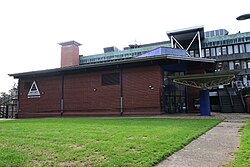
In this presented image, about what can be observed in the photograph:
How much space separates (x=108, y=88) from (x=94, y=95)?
1.83 meters

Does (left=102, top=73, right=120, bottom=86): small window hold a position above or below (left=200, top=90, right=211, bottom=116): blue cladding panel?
above

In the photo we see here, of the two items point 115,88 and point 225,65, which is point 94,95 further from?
point 225,65

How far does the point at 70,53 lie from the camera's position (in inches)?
1991

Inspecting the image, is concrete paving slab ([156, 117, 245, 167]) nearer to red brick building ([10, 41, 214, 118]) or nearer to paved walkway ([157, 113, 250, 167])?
paved walkway ([157, 113, 250, 167])

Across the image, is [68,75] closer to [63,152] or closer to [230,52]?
[63,152]

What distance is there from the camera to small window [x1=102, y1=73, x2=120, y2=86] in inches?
928

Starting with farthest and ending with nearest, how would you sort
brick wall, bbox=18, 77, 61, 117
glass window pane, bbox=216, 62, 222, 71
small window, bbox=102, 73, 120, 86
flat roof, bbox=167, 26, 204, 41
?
1. glass window pane, bbox=216, 62, 222, 71
2. flat roof, bbox=167, 26, 204, 41
3. brick wall, bbox=18, 77, 61, 117
4. small window, bbox=102, 73, 120, 86

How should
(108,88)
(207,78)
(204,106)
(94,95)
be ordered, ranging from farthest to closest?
1. (94,95)
2. (108,88)
3. (204,106)
4. (207,78)

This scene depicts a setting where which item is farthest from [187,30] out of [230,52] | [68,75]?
[68,75]

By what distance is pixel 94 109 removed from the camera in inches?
958

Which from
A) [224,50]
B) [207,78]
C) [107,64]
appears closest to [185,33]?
[224,50]

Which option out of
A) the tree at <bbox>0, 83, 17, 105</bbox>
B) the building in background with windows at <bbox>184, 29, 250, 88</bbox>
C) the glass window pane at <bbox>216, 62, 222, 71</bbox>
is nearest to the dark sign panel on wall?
the tree at <bbox>0, 83, 17, 105</bbox>

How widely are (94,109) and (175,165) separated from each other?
65.9 feet

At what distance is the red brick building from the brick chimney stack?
21.3 m
